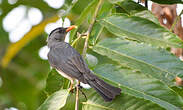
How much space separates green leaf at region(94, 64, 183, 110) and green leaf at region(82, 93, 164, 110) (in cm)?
3

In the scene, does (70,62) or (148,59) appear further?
(70,62)

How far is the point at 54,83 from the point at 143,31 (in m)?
0.75

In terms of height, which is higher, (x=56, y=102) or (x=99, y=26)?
(x=99, y=26)

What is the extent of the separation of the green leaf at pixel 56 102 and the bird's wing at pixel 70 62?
0.31 meters

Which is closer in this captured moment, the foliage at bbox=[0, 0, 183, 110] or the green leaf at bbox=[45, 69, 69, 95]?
the foliage at bbox=[0, 0, 183, 110]

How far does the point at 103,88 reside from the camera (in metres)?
1.94

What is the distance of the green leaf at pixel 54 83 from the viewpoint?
2350 millimetres

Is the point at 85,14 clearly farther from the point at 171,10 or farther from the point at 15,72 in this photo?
the point at 15,72

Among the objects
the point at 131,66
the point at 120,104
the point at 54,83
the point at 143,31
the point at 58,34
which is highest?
the point at 143,31

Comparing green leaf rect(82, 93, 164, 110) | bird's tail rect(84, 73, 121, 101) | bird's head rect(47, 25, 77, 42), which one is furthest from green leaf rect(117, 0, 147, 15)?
bird's head rect(47, 25, 77, 42)

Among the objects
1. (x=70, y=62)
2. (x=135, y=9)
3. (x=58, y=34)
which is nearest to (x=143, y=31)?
(x=135, y=9)

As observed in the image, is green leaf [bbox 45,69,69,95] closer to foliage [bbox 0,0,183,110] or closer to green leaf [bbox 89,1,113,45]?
foliage [bbox 0,0,183,110]

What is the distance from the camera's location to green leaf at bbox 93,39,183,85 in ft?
6.07

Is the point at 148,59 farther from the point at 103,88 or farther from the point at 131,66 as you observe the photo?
the point at 103,88
